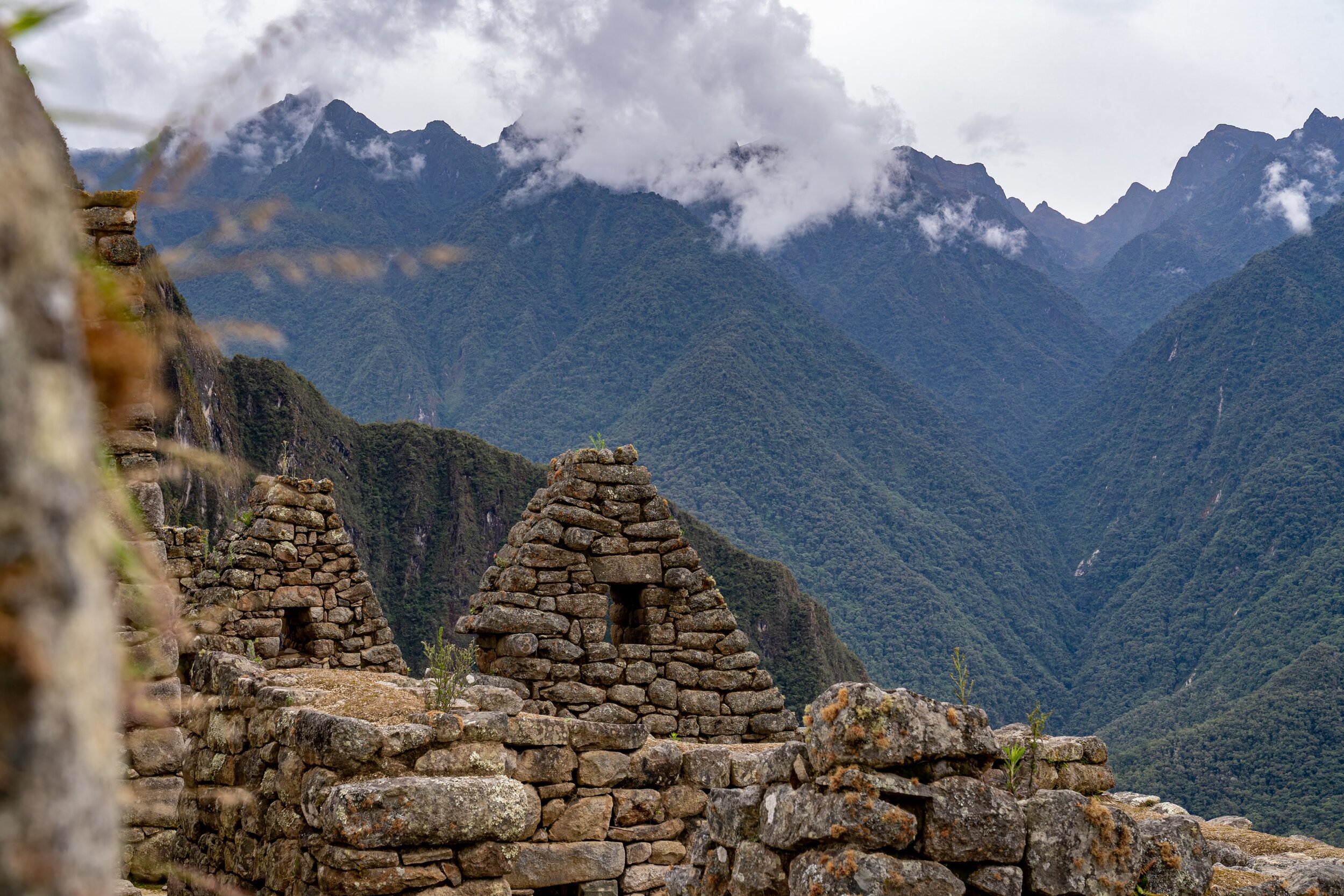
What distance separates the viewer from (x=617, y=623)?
9.74 metres

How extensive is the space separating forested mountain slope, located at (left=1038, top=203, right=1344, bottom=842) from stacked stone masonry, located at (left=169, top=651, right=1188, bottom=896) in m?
39.5

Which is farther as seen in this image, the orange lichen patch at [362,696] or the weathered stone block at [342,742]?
the orange lichen patch at [362,696]

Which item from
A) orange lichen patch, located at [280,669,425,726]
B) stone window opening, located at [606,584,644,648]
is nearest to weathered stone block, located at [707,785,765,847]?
orange lichen patch, located at [280,669,425,726]

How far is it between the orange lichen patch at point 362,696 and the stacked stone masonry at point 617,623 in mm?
1874

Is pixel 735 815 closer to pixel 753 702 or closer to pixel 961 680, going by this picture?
pixel 961 680

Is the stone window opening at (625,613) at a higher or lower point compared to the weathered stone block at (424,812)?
higher

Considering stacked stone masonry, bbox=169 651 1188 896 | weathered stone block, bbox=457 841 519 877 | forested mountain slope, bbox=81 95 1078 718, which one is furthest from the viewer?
forested mountain slope, bbox=81 95 1078 718

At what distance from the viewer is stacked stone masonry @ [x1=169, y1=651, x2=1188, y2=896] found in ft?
12.3

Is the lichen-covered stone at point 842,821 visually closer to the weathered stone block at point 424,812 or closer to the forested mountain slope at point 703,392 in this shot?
the weathered stone block at point 424,812

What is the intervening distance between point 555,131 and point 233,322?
204787 millimetres

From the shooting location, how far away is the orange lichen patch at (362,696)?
5430 millimetres

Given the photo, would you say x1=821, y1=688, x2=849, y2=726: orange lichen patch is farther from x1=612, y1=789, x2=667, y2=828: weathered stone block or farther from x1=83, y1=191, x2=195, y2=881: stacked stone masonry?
x1=83, y1=191, x2=195, y2=881: stacked stone masonry

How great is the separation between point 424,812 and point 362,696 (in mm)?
1491

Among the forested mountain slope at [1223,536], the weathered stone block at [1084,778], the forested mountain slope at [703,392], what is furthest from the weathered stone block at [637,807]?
the forested mountain slope at [703,392]
